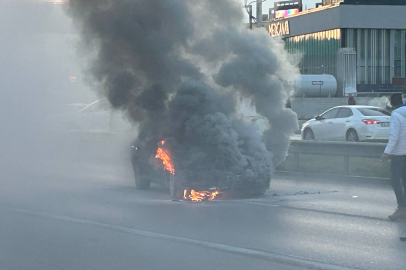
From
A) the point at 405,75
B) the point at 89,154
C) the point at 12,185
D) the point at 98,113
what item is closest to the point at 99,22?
the point at 12,185

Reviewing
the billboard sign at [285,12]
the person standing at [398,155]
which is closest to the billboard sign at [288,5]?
the billboard sign at [285,12]

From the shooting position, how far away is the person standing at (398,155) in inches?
350

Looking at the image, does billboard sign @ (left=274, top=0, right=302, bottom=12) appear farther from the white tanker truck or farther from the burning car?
the burning car

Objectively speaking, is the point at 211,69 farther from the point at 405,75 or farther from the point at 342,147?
the point at 405,75

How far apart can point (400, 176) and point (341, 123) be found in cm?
1228

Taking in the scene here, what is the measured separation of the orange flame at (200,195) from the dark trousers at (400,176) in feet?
10.5

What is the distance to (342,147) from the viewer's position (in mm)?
15133

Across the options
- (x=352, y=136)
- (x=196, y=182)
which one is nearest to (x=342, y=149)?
(x=196, y=182)

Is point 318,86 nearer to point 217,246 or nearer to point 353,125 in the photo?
point 353,125

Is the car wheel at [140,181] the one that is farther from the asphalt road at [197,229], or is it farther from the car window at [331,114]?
the car window at [331,114]

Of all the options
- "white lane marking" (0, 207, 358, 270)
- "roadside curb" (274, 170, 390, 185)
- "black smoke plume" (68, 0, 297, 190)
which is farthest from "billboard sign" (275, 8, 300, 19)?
"white lane marking" (0, 207, 358, 270)

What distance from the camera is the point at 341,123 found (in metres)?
21.0

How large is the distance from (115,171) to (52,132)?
21.7ft

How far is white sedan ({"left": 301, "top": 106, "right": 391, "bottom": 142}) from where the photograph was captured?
19875 mm
